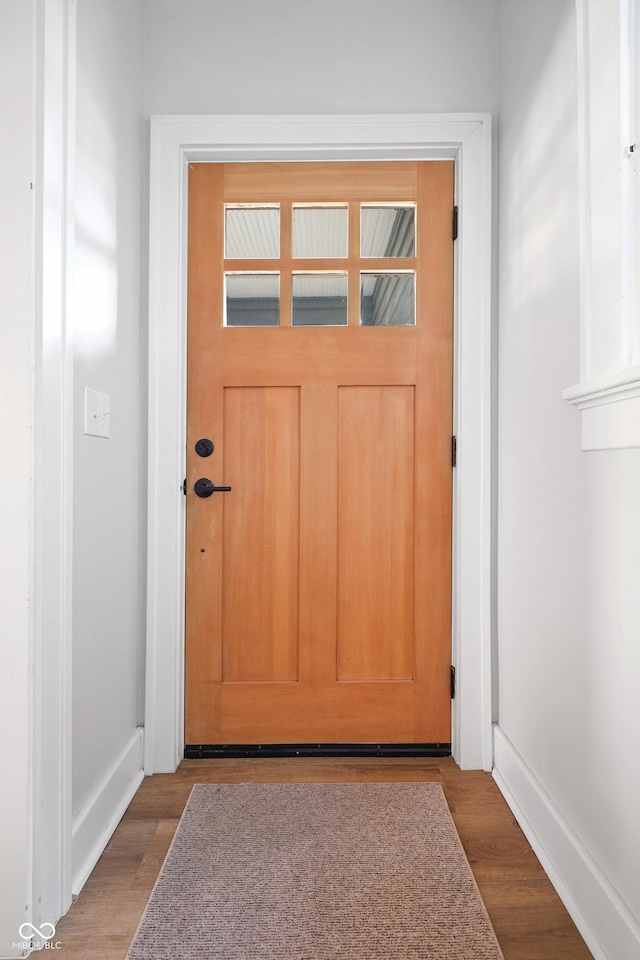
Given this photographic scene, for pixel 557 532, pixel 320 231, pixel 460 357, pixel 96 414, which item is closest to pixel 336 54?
pixel 320 231

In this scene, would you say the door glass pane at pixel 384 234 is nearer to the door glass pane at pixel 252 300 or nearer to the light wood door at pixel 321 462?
the light wood door at pixel 321 462

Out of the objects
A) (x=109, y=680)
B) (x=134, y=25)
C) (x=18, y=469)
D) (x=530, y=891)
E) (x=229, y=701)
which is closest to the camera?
(x=18, y=469)

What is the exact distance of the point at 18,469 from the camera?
121cm

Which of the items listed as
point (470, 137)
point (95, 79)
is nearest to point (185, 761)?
point (95, 79)

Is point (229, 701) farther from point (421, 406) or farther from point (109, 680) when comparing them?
point (421, 406)

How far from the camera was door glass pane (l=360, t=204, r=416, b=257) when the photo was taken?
2070mm

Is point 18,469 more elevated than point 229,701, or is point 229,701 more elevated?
point 18,469

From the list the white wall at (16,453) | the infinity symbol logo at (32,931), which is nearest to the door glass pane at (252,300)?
the white wall at (16,453)

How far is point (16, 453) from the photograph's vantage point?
3.98 ft

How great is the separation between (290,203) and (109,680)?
1559 millimetres

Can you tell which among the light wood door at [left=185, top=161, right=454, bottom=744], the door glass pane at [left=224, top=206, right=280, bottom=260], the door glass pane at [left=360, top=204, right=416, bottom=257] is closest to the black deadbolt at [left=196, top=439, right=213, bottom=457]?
the light wood door at [left=185, top=161, right=454, bottom=744]

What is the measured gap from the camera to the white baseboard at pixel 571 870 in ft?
3.70

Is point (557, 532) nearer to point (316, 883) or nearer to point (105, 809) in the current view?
point (316, 883)

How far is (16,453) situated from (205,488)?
86 cm
